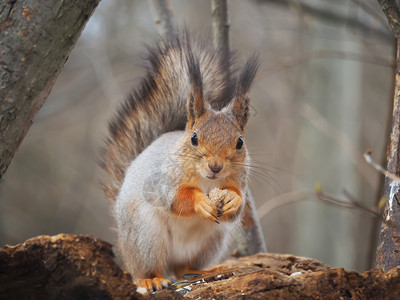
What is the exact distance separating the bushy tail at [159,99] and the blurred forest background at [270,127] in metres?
1.99

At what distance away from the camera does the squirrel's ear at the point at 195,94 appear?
2189 mm

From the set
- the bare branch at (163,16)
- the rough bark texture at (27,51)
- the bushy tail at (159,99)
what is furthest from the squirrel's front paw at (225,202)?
the bare branch at (163,16)

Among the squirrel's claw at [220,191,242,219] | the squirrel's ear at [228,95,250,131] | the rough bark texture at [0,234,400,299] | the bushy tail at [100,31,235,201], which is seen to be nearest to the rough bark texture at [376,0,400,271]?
the rough bark texture at [0,234,400,299]

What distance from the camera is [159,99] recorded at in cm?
266

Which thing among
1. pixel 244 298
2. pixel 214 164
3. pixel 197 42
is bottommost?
pixel 244 298

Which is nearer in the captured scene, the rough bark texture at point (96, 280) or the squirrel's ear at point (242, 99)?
the rough bark texture at point (96, 280)

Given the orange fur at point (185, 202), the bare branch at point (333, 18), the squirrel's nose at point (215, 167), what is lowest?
the orange fur at point (185, 202)

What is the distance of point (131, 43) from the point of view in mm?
5871

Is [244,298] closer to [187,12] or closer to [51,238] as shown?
[51,238]

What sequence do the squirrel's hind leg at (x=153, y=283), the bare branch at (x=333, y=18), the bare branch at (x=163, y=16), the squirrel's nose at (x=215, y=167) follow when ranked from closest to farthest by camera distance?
1. the squirrel's nose at (x=215, y=167)
2. the squirrel's hind leg at (x=153, y=283)
3. the bare branch at (x=163, y=16)
4. the bare branch at (x=333, y=18)

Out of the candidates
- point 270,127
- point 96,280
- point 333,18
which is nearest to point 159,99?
point 96,280

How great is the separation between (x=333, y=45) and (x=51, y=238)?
453 centimetres

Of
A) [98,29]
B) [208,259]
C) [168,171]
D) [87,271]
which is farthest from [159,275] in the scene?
[98,29]

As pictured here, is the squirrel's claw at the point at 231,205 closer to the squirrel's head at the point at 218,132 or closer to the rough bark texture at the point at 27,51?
the squirrel's head at the point at 218,132
